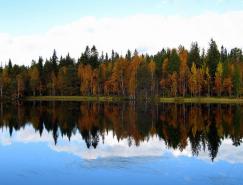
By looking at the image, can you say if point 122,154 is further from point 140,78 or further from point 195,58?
point 195,58

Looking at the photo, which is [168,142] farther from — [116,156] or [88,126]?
[88,126]

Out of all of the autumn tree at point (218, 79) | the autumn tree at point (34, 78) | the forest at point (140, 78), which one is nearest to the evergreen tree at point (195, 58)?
the forest at point (140, 78)

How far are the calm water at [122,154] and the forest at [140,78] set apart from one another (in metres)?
74.5

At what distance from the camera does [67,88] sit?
15100cm

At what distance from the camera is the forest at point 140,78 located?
12575 centimetres

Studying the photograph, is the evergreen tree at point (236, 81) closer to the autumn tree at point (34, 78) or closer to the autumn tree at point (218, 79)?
the autumn tree at point (218, 79)

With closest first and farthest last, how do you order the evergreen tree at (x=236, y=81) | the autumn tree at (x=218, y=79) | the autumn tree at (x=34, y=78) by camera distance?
the evergreen tree at (x=236, y=81) < the autumn tree at (x=218, y=79) < the autumn tree at (x=34, y=78)

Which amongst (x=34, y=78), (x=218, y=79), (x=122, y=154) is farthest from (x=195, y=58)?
(x=122, y=154)

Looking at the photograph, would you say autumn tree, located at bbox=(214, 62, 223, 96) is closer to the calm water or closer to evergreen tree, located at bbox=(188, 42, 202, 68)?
evergreen tree, located at bbox=(188, 42, 202, 68)

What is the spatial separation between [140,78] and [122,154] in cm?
9566

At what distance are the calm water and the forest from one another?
245 feet

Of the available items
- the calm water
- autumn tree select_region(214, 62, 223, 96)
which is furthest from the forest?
the calm water

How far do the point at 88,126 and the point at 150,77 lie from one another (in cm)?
7723

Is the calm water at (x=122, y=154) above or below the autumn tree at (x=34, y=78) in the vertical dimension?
below
